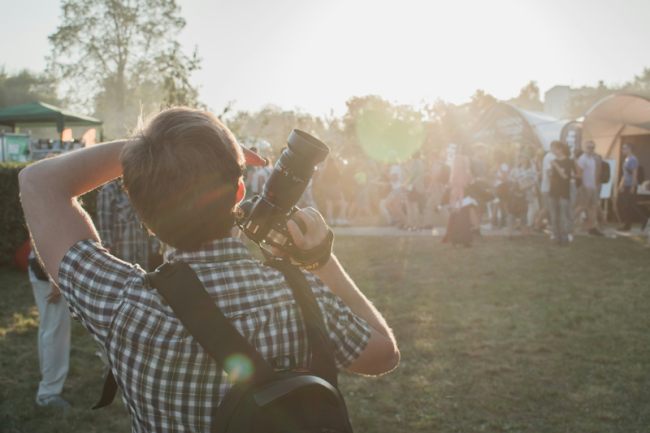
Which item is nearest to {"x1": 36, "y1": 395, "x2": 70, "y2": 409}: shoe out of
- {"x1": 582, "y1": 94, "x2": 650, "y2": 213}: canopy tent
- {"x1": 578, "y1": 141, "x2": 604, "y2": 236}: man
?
{"x1": 578, "y1": 141, "x2": 604, "y2": 236}: man

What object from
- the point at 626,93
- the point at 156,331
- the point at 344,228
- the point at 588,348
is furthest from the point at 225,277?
the point at 626,93

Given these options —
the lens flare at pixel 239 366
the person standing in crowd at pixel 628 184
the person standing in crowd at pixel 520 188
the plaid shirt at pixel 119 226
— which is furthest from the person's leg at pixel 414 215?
the lens flare at pixel 239 366

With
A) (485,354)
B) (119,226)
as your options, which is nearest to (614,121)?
(485,354)

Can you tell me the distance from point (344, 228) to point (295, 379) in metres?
11.6

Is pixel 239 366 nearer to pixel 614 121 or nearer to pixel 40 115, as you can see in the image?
pixel 614 121

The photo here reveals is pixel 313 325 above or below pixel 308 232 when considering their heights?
below

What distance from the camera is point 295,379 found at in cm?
90

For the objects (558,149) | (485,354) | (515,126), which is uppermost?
(515,126)

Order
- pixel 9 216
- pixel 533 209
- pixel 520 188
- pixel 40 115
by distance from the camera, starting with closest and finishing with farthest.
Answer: pixel 9 216
pixel 520 188
pixel 533 209
pixel 40 115

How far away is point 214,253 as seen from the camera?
3.68ft

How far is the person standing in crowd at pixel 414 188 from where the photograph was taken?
1080cm

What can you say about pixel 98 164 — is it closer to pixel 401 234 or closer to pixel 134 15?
pixel 401 234

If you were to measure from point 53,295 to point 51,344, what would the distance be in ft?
1.52

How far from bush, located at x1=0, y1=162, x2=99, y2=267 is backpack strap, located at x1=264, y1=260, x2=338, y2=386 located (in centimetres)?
727
